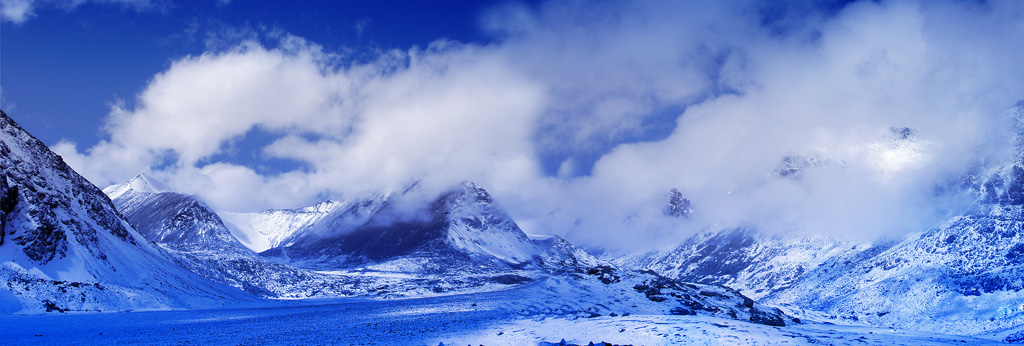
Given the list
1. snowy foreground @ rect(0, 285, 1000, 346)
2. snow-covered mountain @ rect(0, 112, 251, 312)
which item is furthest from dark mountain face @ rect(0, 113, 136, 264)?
snowy foreground @ rect(0, 285, 1000, 346)

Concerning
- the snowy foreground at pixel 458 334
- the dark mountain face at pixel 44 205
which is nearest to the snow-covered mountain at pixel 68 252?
the dark mountain face at pixel 44 205

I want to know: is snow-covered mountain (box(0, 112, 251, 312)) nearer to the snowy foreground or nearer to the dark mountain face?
the dark mountain face

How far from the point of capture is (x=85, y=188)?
404 ft

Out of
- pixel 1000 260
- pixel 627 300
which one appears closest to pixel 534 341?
pixel 627 300

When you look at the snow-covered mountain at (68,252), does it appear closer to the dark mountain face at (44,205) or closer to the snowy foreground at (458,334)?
the dark mountain face at (44,205)

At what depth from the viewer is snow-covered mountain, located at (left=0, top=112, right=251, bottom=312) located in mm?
76000

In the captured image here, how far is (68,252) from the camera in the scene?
9294 cm

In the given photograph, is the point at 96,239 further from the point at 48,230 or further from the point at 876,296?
the point at 876,296

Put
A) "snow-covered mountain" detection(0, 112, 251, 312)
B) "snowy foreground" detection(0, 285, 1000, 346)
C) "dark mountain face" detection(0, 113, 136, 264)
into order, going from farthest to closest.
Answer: "dark mountain face" detection(0, 113, 136, 264), "snow-covered mountain" detection(0, 112, 251, 312), "snowy foreground" detection(0, 285, 1000, 346)

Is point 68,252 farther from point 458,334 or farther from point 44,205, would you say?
point 458,334

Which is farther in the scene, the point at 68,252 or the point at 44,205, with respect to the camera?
the point at 44,205

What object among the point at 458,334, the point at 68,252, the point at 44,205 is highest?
the point at 44,205

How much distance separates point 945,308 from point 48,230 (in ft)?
658

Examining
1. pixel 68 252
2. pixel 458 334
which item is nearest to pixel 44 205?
pixel 68 252
